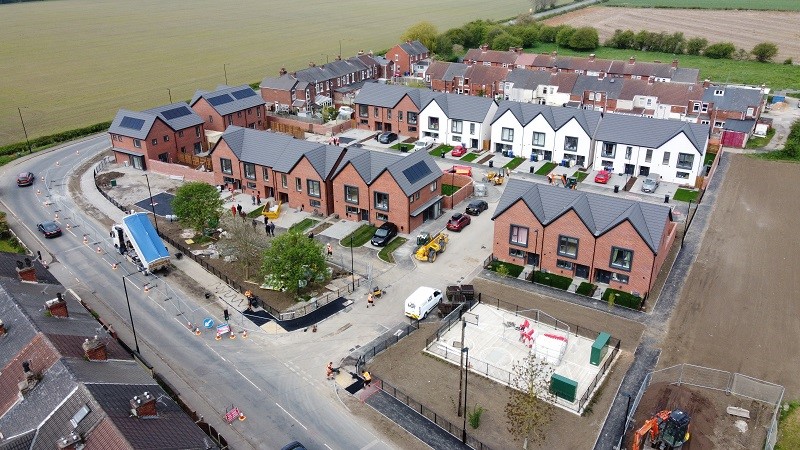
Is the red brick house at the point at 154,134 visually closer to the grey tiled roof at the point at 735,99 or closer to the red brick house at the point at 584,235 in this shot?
the red brick house at the point at 584,235

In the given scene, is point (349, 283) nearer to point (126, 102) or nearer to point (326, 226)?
point (326, 226)

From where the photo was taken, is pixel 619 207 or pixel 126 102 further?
pixel 126 102

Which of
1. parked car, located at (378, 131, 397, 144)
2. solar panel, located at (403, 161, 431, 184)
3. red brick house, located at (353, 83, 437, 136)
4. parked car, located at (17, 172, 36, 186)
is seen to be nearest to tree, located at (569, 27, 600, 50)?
red brick house, located at (353, 83, 437, 136)

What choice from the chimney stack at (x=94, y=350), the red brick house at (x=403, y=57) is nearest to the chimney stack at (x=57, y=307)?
the chimney stack at (x=94, y=350)

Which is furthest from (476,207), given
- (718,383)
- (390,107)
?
(390,107)

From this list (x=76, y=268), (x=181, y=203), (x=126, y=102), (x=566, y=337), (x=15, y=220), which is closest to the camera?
(x=566, y=337)

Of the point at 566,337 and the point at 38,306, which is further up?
the point at 38,306

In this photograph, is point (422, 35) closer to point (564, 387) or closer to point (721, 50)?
point (721, 50)

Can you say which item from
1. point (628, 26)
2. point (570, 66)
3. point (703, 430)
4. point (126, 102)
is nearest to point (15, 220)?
point (126, 102)

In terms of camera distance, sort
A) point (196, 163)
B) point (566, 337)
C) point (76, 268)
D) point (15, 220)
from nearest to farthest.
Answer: point (566, 337)
point (76, 268)
point (15, 220)
point (196, 163)
